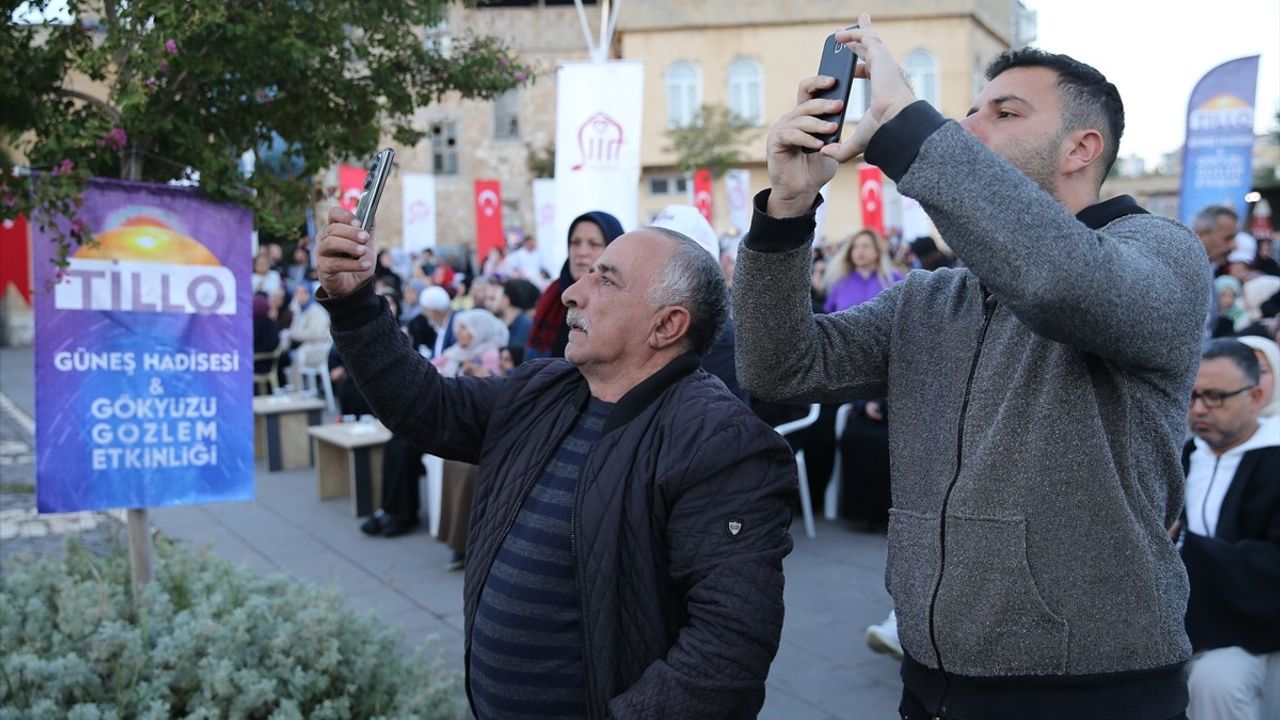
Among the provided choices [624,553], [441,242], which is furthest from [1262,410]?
[441,242]

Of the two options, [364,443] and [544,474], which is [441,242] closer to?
[364,443]

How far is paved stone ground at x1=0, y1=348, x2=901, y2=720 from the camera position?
425 centimetres

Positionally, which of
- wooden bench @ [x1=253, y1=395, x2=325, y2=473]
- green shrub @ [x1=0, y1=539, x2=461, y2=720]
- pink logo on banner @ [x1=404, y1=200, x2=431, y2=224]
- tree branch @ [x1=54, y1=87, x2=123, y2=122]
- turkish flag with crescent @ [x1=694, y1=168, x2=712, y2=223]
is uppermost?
turkish flag with crescent @ [x1=694, y1=168, x2=712, y2=223]

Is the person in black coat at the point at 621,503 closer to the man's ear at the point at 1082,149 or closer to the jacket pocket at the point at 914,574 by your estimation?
the jacket pocket at the point at 914,574

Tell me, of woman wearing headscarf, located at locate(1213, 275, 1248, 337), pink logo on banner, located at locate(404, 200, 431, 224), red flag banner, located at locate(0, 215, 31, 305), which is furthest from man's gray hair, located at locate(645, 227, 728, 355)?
pink logo on banner, located at locate(404, 200, 431, 224)

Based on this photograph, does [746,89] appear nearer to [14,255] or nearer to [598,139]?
[598,139]

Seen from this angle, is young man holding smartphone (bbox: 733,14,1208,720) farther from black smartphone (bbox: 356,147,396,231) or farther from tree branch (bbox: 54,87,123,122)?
tree branch (bbox: 54,87,123,122)

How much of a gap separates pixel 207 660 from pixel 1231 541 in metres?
3.09

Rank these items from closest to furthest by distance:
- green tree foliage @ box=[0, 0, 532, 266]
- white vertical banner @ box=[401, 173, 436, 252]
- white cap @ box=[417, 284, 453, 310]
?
1. green tree foliage @ box=[0, 0, 532, 266]
2. white cap @ box=[417, 284, 453, 310]
3. white vertical banner @ box=[401, 173, 436, 252]

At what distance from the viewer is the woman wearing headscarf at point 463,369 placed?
6000 millimetres

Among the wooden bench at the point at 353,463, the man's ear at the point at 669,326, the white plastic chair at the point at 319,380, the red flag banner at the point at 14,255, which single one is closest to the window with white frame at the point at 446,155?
the white plastic chair at the point at 319,380

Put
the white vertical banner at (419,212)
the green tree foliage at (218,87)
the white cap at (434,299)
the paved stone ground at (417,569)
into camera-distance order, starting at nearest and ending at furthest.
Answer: the green tree foliage at (218,87)
the paved stone ground at (417,569)
the white cap at (434,299)
the white vertical banner at (419,212)

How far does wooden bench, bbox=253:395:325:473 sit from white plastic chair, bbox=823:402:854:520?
507 cm

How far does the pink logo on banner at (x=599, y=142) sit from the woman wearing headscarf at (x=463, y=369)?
131 cm
